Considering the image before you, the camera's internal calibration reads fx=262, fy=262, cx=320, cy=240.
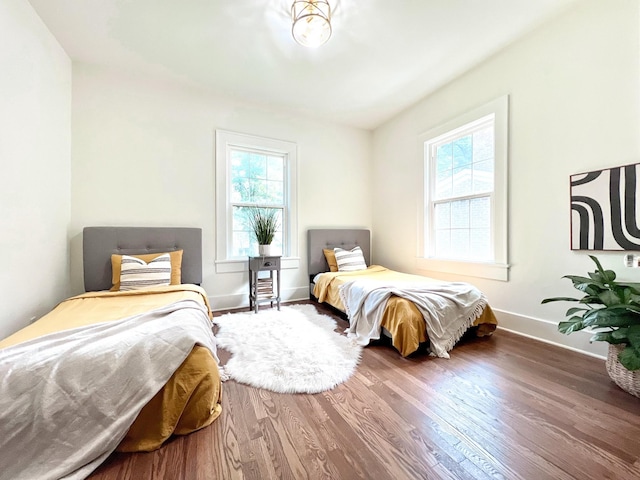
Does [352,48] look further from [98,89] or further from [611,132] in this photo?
[98,89]

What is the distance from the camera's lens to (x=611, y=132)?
2.02 meters

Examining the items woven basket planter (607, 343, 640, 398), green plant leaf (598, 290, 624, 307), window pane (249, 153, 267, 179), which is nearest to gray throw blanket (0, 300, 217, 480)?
green plant leaf (598, 290, 624, 307)

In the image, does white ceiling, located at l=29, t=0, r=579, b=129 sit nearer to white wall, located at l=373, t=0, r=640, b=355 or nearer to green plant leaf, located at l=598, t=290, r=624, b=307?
white wall, located at l=373, t=0, r=640, b=355

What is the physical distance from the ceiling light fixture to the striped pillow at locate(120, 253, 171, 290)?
8.23 feet

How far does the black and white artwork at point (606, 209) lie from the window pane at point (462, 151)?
1088 mm

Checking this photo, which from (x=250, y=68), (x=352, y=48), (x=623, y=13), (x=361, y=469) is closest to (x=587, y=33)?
(x=623, y=13)

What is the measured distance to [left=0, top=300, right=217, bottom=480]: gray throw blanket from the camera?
3.34ft

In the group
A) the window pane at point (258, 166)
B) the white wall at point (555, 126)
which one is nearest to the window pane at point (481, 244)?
the white wall at point (555, 126)

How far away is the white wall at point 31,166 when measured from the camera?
1832 millimetres

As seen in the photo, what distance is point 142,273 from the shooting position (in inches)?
102

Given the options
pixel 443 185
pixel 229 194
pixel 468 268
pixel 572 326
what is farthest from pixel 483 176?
pixel 229 194

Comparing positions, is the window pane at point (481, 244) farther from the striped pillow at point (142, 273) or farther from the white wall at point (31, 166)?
the white wall at point (31, 166)

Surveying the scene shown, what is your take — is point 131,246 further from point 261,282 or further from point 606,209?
point 606,209

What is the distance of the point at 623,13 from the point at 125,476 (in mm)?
4126
